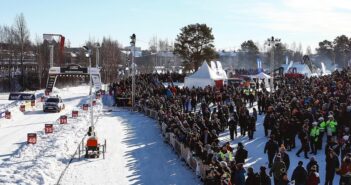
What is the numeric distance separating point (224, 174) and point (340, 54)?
151691 millimetres

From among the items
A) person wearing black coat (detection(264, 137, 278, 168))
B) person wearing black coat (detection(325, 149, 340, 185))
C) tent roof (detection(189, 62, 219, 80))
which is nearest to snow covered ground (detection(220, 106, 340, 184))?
person wearing black coat (detection(264, 137, 278, 168))

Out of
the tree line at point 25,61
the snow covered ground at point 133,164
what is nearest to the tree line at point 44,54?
the tree line at point 25,61

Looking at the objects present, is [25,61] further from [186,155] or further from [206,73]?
[186,155]

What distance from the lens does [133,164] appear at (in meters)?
→ 22.0

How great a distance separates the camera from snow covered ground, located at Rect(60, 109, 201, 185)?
19203 millimetres

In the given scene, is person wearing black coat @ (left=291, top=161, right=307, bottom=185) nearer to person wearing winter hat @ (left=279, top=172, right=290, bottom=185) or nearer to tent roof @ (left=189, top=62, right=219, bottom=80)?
person wearing winter hat @ (left=279, top=172, right=290, bottom=185)

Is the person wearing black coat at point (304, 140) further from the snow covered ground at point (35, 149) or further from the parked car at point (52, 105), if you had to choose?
the parked car at point (52, 105)

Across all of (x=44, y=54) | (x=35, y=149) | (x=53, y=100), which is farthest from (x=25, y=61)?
(x=35, y=149)

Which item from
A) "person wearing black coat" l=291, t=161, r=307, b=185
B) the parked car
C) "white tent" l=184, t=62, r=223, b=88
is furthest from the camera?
"white tent" l=184, t=62, r=223, b=88

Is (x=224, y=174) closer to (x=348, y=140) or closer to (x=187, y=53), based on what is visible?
(x=348, y=140)

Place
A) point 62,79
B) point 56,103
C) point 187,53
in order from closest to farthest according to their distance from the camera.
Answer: point 56,103
point 187,53
point 62,79

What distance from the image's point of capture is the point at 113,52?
110625mm

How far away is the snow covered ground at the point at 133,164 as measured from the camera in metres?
19.2

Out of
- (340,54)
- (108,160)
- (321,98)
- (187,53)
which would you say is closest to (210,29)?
(187,53)
